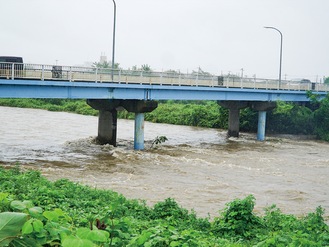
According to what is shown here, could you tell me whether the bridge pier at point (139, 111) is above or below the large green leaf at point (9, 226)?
below

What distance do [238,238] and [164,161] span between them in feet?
54.9

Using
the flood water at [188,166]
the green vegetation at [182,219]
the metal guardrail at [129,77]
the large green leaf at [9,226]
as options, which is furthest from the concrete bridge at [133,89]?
the large green leaf at [9,226]

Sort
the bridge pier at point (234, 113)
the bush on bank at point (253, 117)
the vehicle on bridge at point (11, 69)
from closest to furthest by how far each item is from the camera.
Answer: the vehicle on bridge at point (11, 69), the bridge pier at point (234, 113), the bush on bank at point (253, 117)

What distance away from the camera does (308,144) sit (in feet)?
135

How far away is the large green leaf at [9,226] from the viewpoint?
10.1ft

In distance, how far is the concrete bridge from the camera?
25.3 metres

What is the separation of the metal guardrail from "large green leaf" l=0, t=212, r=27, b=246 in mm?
22117

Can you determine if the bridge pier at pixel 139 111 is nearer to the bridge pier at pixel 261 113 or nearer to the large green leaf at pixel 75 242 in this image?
the bridge pier at pixel 261 113

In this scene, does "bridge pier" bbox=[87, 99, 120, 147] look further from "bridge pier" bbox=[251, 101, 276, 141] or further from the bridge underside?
"bridge pier" bbox=[251, 101, 276, 141]

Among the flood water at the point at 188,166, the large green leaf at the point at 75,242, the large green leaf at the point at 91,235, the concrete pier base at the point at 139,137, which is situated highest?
the large green leaf at the point at 75,242

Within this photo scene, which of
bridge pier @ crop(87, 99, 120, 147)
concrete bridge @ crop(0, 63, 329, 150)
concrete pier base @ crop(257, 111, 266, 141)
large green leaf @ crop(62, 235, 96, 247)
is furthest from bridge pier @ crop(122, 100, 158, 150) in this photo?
large green leaf @ crop(62, 235, 96, 247)

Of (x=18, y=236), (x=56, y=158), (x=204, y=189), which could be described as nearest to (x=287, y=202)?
(x=204, y=189)

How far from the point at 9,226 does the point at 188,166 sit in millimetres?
24137

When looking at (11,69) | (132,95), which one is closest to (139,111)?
(132,95)
